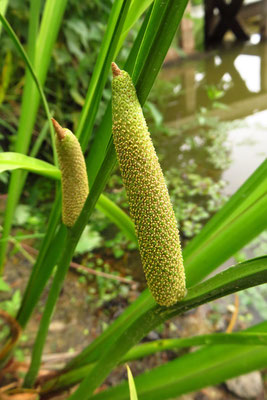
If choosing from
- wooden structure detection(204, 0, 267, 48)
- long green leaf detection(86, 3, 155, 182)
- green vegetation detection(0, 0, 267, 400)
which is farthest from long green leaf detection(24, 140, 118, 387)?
wooden structure detection(204, 0, 267, 48)

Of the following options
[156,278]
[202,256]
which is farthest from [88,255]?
[156,278]

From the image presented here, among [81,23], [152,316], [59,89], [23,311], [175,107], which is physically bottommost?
[152,316]

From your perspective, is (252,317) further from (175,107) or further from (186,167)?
(175,107)

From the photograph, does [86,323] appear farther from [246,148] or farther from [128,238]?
[246,148]

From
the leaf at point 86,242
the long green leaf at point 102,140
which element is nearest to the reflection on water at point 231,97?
the leaf at point 86,242

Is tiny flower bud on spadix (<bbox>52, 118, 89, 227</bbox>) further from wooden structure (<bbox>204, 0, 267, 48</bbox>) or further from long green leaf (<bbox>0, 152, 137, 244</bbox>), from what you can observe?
wooden structure (<bbox>204, 0, 267, 48</bbox>)

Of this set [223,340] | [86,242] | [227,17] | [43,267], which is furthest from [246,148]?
[227,17]
